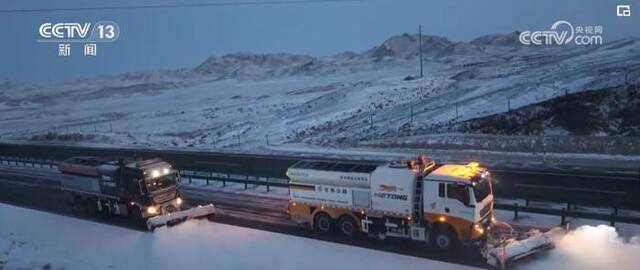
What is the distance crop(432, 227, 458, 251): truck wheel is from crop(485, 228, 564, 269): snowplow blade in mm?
1370

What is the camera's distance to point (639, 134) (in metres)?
35.6

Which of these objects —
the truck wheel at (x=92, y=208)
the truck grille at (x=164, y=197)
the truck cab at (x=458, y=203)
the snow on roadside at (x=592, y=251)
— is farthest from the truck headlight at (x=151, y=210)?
the snow on roadside at (x=592, y=251)

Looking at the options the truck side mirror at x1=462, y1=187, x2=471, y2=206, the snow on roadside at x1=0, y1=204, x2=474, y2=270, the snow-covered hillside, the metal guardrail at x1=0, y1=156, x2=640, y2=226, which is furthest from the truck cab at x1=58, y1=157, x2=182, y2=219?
the snow-covered hillside

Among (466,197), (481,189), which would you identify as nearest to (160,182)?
(466,197)

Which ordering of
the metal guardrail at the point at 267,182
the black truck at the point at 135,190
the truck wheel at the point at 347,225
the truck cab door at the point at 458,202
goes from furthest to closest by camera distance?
1. the black truck at the point at 135,190
2. the truck wheel at the point at 347,225
3. the metal guardrail at the point at 267,182
4. the truck cab door at the point at 458,202

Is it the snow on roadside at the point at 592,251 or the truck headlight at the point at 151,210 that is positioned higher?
the truck headlight at the point at 151,210

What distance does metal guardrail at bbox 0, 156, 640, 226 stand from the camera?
19.9 meters

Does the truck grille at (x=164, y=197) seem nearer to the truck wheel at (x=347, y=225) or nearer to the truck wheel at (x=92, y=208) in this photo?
the truck wheel at (x=92, y=208)

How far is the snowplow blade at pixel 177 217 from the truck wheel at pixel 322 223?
17.7 feet

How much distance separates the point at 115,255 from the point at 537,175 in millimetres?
17182

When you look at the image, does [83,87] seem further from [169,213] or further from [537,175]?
[537,175]

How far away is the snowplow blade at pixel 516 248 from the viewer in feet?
54.2

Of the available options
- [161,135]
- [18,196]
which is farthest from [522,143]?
[161,135]

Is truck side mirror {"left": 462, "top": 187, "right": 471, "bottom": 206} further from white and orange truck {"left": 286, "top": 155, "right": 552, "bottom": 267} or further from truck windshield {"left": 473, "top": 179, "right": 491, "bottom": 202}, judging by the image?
truck windshield {"left": 473, "top": 179, "right": 491, "bottom": 202}
